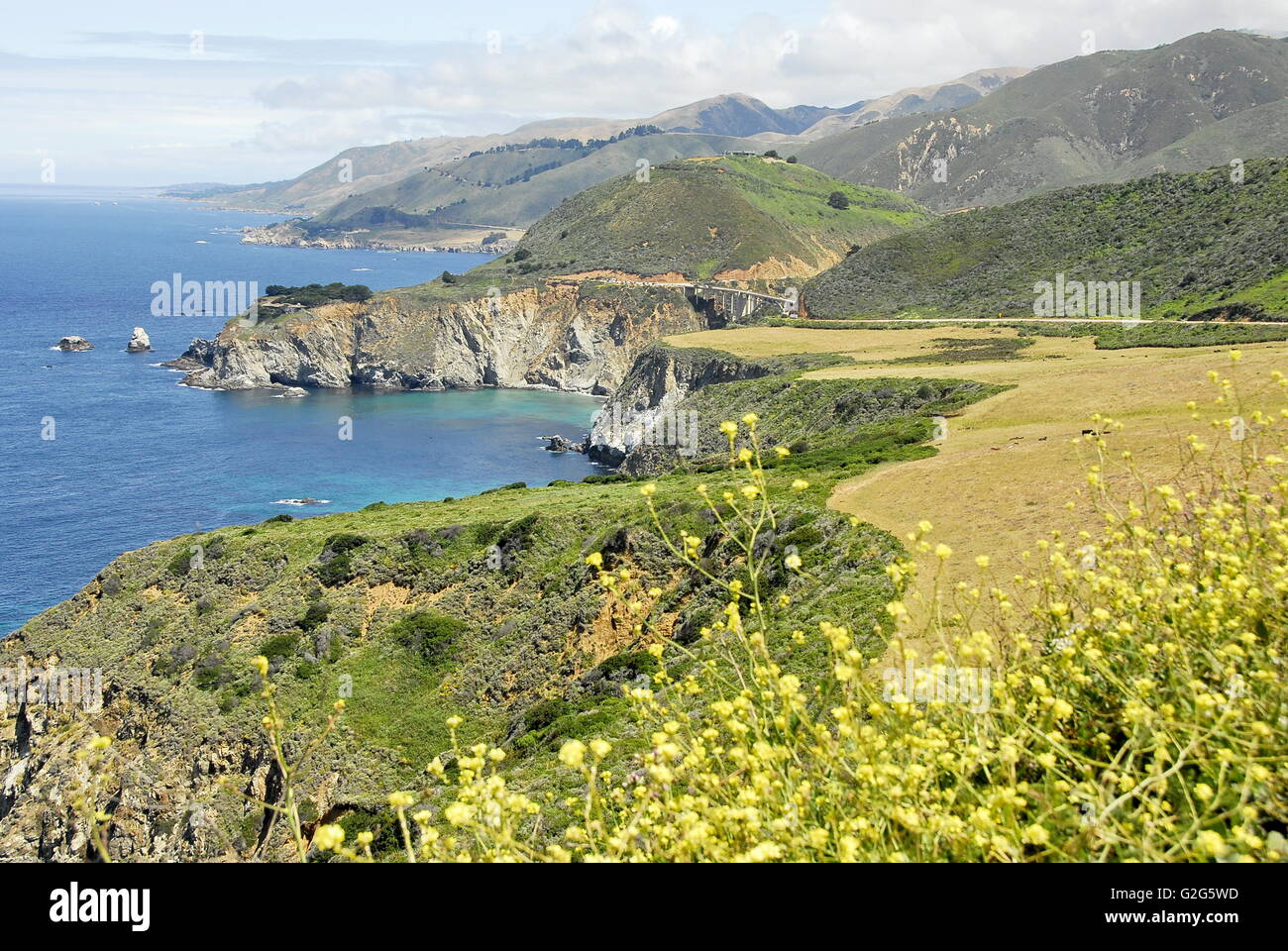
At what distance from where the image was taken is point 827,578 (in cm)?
2253

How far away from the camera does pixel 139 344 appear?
467ft

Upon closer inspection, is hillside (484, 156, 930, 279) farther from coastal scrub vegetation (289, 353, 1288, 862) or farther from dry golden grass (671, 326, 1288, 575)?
coastal scrub vegetation (289, 353, 1288, 862)

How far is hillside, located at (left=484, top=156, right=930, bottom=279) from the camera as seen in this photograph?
147500 mm

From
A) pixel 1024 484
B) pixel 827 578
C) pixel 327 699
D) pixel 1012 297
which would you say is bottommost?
pixel 327 699

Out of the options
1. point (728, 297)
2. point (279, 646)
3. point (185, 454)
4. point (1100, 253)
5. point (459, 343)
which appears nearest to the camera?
point (279, 646)

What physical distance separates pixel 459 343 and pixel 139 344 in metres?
53.3

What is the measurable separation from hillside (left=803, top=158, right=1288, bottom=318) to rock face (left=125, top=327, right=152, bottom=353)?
105137 mm

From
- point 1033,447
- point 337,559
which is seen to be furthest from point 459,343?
point 1033,447

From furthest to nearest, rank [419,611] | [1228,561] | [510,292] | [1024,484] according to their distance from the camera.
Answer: [510,292] → [419,611] → [1024,484] → [1228,561]

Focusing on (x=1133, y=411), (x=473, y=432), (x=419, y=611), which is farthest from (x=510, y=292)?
(x=1133, y=411)

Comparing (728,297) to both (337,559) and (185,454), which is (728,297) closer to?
(185,454)
